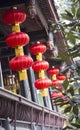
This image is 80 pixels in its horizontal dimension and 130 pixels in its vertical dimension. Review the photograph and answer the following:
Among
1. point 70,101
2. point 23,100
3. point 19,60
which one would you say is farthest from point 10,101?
point 70,101

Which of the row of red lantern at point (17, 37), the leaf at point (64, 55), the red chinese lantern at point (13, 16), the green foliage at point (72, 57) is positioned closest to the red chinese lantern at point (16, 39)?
the row of red lantern at point (17, 37)

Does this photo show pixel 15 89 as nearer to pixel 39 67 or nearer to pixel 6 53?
pixel 6 53

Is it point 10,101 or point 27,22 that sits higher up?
point 27,22

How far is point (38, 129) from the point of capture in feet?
28.4

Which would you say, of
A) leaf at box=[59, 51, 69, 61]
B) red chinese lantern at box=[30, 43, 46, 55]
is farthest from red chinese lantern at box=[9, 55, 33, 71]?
leaf at box=[59, 51, 69, 61]

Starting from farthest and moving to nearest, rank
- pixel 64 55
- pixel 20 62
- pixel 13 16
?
pixel 20 62 < pixel 13 16 < pixel 64 55

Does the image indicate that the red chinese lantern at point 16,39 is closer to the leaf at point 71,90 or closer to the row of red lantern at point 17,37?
the row of red lantern at point 17,37

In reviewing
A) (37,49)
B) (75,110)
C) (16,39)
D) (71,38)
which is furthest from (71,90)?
(37,49)

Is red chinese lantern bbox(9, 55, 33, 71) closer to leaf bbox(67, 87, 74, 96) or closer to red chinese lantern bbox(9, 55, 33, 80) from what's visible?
red chinese lantern bbox(9, 55, 33, 80)

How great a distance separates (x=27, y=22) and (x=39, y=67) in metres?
1.12

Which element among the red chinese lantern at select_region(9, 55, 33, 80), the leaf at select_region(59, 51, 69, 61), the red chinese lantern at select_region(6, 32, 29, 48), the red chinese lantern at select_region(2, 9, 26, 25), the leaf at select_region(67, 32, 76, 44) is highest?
the leaf at select_region(67, 32, 76, 44)

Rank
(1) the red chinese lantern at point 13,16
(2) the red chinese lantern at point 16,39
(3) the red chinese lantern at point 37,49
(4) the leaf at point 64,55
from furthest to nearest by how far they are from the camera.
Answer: (3) the red chinese lantern at point 37,49 < (2) the red chinese lantern at point 16,39 < (1) the red chinese lantern at point 13,16 < (4) the leaf at point 64,55

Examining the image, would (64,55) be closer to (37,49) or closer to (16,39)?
(16,39)

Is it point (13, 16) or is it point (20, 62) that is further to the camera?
point (20, 62)
